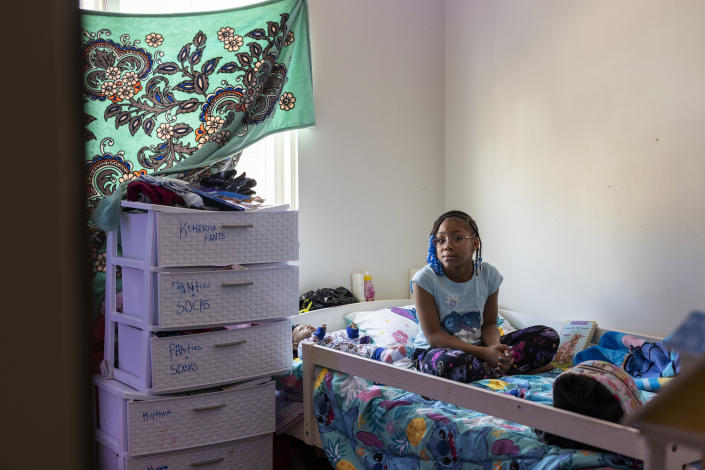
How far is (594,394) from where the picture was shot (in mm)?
1411

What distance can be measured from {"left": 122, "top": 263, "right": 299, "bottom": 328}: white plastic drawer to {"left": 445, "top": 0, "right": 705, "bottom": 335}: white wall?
57.4 inches

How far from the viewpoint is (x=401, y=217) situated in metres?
3.44

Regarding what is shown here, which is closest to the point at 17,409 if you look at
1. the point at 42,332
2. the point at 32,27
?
the point at 42,332

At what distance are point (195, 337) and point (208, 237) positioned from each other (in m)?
0.33

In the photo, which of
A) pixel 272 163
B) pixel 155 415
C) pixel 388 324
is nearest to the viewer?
pixel 155 415

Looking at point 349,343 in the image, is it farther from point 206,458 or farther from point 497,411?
point 497,411

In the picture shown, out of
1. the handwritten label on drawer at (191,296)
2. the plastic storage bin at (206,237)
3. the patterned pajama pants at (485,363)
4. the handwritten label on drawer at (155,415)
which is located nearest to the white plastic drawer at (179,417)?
the handwritten label on drawer at (155,415)

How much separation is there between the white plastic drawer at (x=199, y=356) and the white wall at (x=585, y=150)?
1.49m

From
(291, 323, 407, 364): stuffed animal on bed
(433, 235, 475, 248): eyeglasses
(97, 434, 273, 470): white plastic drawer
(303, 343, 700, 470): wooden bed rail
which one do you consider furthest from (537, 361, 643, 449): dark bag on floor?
(97, 434, 273, 470): white plastic drawer

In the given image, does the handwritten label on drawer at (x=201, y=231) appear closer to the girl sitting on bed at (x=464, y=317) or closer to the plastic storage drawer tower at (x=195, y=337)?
the plastic storage drawer tower at (x=195, y=337)

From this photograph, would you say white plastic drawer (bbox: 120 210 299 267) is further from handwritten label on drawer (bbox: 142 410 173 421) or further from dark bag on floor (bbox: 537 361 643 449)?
dark bag on floor (bbox: 537 361 643 449)

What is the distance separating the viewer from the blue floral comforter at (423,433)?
1.47 metres

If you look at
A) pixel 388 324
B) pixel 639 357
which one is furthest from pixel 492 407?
pixel 388 324

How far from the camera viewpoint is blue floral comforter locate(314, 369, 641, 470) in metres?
1.47
